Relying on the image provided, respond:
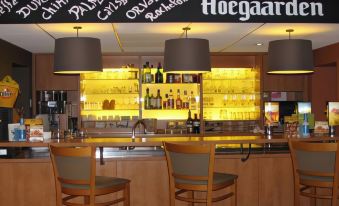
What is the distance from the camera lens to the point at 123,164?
4.74m

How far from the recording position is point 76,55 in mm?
5285

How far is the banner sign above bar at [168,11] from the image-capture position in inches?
207

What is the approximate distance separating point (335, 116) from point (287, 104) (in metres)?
3.66

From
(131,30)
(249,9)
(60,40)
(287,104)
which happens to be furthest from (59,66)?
(287,104)

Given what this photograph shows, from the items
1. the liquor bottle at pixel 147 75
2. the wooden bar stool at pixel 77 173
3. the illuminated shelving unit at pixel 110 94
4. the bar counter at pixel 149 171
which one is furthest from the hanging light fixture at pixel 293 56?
the illuminated shelving unit at pixel 110 94

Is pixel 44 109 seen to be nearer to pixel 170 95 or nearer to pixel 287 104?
pixel 170 95

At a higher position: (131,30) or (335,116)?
(131,30)

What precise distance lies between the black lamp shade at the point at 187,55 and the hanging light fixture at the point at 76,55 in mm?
911

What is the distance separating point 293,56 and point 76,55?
102 inches

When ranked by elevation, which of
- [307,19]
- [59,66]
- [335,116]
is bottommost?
[335,116]

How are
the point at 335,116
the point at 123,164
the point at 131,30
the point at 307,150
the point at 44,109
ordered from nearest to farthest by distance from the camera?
1. the point at 307,150
2. the point at 123,164
3. the point at 335,116
4. the point at 131,30
5. the point at 44,109

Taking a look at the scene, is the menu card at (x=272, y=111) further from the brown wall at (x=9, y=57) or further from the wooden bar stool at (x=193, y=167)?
the wooden bar stool at (x=193, y=167)

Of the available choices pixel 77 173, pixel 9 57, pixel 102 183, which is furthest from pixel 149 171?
pixel 9 57

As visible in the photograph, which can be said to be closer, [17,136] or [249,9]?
[17,136]
